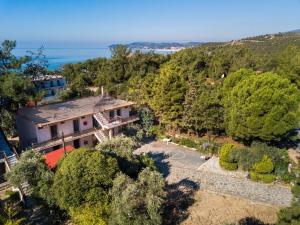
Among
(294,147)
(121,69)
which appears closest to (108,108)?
(294,147)

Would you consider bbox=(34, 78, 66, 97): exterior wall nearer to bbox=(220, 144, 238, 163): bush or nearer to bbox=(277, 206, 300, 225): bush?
bbox=(220, 144, 238, 163): bush

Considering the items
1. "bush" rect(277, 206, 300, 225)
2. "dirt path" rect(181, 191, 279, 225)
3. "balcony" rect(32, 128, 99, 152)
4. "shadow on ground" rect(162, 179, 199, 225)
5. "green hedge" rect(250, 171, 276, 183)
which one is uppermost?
"bush" rect(277, 206, 300, 225)

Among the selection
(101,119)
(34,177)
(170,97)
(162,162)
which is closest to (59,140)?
(101,119)

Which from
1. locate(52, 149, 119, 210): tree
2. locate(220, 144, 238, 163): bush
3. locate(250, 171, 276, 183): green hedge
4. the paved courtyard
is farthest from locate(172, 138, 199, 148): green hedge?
locate(52, 149, 119, 210): tree

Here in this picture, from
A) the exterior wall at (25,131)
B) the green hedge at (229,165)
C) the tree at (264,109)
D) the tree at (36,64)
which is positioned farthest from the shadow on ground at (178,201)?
the tree at (36,64)

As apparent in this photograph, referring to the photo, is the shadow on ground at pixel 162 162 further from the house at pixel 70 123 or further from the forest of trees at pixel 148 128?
the house at pixel 70 123

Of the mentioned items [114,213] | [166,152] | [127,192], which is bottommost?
[166,152]

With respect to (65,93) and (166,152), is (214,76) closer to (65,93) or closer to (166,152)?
(65,93)
